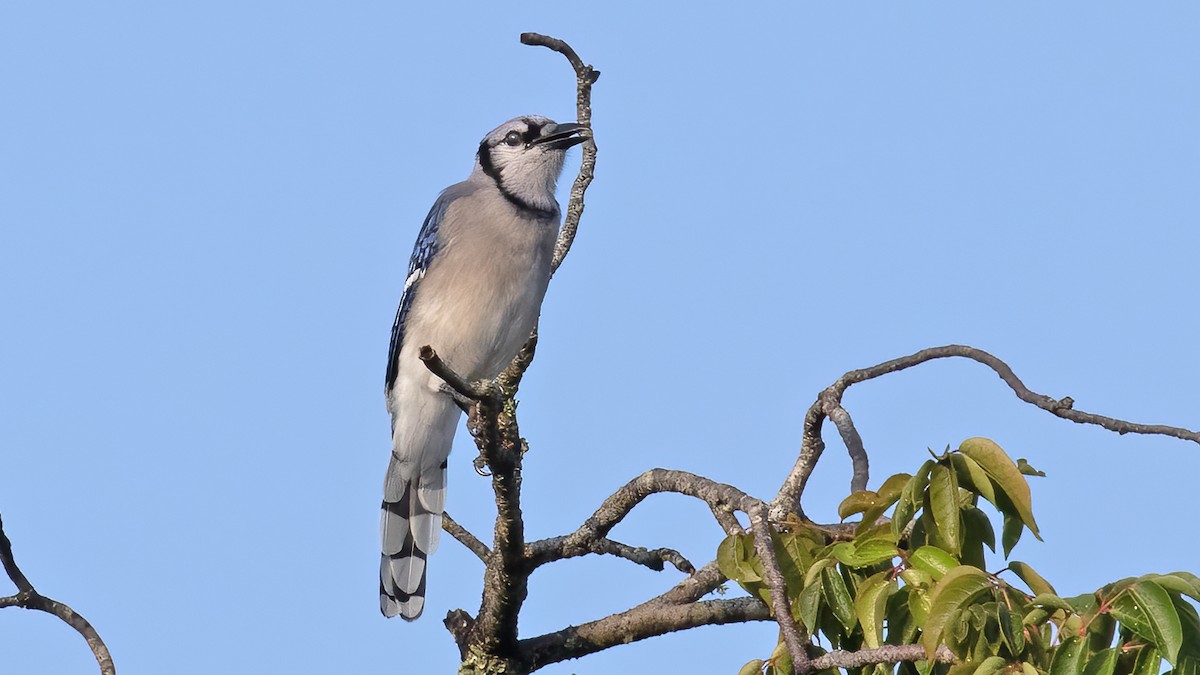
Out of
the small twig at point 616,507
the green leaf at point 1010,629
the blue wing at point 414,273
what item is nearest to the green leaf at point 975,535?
the green leaf at point 1010,629

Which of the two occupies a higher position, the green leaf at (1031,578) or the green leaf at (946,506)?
the green leaf at (946,506)

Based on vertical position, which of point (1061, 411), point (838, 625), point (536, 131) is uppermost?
point (536, 131)

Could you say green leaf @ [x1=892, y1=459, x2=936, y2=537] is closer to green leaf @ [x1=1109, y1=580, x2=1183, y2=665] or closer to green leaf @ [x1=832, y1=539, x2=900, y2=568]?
green leaf @ [x1=832, y1=539, x2=900, y2=568]

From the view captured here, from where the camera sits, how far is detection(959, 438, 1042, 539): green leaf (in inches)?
81.8

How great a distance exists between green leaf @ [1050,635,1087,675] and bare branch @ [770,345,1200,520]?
0.50 meters

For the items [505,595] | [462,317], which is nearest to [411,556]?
[462,317]

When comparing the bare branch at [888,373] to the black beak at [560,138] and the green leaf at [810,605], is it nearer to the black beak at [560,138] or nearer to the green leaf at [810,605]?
the green leaf at [810,605]

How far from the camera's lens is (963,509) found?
6.97 feet

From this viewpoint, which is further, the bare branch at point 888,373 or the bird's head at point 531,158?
the bird's head at point 531,158

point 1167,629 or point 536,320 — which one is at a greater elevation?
point 536,320

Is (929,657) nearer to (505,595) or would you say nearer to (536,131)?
(505,595)

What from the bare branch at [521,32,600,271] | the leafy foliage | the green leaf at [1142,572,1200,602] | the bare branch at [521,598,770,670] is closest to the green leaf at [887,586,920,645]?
the leafy foliage

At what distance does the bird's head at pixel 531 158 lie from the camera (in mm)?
4953

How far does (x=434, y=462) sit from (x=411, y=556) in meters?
0.37
